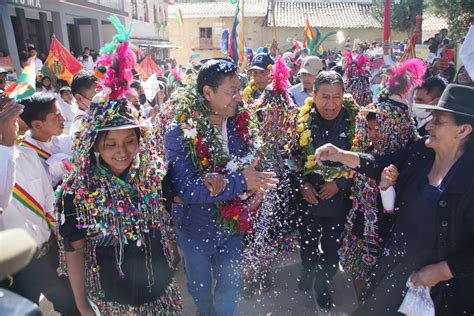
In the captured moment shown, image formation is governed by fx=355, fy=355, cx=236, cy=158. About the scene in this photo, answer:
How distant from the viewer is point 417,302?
2148 millimetres

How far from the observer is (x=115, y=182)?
195 centimetres

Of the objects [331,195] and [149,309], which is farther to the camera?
[331,195]

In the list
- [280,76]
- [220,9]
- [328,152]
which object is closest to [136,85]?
[280,76]

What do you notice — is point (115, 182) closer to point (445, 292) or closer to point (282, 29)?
point (445, 292)

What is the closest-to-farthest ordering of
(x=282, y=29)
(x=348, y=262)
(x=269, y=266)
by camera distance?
1. (x=348, y=262)
2. (x=269, y=266)
3. (x=282, y=29)

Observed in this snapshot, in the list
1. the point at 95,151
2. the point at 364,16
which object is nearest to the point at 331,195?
the point at 95,151

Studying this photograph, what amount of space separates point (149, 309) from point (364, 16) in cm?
3411

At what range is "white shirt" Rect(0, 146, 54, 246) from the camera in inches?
86.0

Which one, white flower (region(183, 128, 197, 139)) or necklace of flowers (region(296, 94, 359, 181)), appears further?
necklace of flowers (region(296, 94, 359, 181))

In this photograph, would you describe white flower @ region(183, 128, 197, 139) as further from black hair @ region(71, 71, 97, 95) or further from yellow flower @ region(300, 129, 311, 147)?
black hair @ region(71, 71, 97, 95)

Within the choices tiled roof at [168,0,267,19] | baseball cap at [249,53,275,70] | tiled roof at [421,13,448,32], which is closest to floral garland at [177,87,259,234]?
baseball cap at [249,53,275,70]

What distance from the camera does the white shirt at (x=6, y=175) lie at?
2.04 m

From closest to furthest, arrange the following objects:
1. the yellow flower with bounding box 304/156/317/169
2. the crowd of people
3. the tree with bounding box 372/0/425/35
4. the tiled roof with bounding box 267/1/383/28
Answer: the crowd of people < the yellow flower with bounding box 304/156/317/169 < the tree with bounding box 372/0/425/35 < the tiled roof with bounding box 267/1/383/28

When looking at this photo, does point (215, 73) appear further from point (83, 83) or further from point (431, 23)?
point (431, 23)
